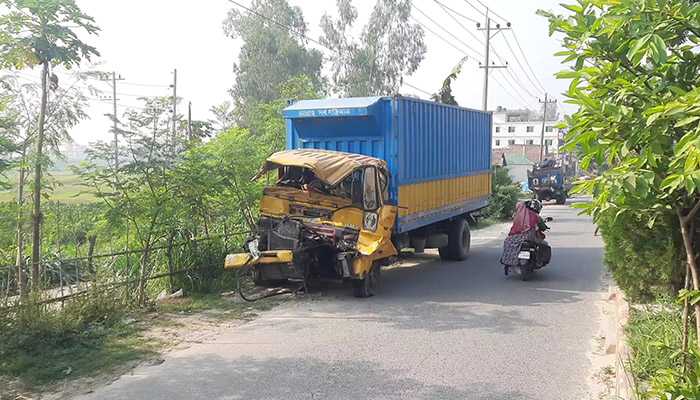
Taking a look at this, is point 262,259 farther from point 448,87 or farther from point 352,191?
point 448,87

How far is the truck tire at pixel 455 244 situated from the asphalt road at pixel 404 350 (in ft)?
8.56

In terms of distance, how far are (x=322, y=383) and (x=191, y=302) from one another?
384cm

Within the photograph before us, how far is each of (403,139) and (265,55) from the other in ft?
104

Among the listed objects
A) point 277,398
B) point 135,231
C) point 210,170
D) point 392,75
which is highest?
point 392,75

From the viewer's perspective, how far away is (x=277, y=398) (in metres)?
5.18

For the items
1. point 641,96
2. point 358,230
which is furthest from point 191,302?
point 641,96

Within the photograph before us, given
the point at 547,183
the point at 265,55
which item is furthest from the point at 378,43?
the point at 547,183

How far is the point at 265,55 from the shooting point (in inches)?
1569

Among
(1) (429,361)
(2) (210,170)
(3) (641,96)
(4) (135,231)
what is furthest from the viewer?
(2) (210,170)

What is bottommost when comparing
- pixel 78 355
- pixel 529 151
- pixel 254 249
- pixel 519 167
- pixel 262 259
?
pixel 78 355

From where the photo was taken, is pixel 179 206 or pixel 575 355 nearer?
pixel 575 355

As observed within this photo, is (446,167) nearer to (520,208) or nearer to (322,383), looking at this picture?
(520,208)

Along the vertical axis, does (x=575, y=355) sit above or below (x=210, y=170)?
below

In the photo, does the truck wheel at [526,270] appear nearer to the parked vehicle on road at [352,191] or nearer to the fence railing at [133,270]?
the parked vehicle on road at [352,191]
